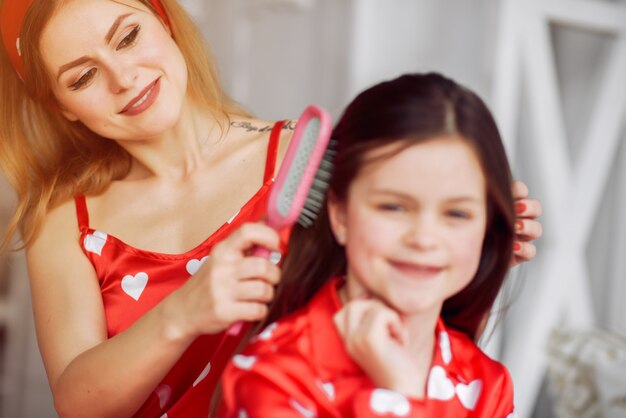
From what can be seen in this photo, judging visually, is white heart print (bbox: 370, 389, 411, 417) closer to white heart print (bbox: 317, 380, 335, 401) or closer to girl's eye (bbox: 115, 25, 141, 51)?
white heart print (bbox: 317, 380, 335, 401)

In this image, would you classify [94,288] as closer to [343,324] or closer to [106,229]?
[106,229]

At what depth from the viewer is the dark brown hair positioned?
692 mm

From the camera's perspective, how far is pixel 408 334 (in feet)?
2.41

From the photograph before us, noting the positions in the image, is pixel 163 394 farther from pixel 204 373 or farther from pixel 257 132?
pixel 257 132

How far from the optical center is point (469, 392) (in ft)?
2.54

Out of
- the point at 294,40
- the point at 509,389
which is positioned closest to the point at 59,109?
the point at 509,389

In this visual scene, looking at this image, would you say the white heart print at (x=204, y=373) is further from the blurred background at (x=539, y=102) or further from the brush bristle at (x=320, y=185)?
the blurred background at (x=539, y=102)

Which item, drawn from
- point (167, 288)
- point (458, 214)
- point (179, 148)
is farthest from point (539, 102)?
point (458, 214)

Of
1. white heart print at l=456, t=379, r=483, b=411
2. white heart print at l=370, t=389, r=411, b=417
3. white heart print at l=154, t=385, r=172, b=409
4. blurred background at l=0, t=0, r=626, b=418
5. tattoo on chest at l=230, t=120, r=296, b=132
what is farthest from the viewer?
blurred background at l=0, t=0, r=626, b=418

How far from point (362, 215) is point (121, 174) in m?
0.60

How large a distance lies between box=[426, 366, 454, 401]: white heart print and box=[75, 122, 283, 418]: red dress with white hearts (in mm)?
307

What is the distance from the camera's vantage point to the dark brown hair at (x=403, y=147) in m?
0.69

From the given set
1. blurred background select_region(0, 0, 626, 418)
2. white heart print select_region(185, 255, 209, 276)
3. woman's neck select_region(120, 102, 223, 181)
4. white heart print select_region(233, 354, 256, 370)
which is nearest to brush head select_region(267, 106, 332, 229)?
white heart print select_region(233, 354, 256, 370)

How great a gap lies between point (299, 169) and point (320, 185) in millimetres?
40
